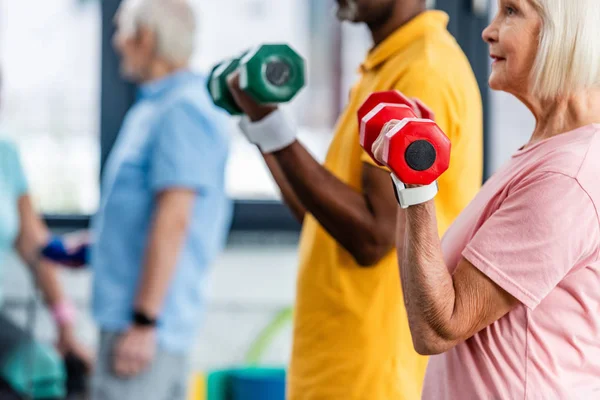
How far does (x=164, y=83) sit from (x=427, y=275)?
4.23ft

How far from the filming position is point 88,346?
111 inches

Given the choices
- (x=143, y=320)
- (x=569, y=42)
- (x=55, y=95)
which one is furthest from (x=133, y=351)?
(x=55, y=95)

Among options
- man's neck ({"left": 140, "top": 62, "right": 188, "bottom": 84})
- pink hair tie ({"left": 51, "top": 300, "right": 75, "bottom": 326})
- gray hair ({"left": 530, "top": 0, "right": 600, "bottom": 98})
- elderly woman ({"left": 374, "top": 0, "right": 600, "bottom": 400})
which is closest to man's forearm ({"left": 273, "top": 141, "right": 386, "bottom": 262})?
elderly woman ({"left": 374, "top": 0, "right": 600, "bottom": 400})

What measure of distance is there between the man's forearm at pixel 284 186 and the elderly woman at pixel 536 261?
0.38 metres

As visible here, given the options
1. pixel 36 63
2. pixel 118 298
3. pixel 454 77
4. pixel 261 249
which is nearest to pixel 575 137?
pixel 454 77

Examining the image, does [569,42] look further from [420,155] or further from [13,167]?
[13,167]

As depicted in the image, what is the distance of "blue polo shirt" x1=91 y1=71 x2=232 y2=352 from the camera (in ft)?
6.22

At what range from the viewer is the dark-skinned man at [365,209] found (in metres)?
1.18

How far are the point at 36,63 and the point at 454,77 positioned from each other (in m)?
2.10

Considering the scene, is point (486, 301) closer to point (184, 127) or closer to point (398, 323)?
point (398, 323)

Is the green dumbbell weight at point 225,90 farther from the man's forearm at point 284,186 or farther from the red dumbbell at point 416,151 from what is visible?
the red dumbbell at point 416,151

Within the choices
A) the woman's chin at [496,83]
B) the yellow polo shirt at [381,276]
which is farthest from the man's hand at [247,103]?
the woman's chin at [496,83]

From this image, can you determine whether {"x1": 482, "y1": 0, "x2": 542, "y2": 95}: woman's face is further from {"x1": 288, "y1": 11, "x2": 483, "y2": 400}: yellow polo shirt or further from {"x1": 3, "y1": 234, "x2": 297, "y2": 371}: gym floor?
{"x1": 3, "y1": 234, "x2": 297, "y2": 371}: gym floor

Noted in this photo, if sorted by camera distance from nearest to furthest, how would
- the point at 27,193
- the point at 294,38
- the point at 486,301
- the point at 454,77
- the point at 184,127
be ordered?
the point at 486,301
the point at 454,77
the point at 184,127
the point at 27,193
the point at 294,38
